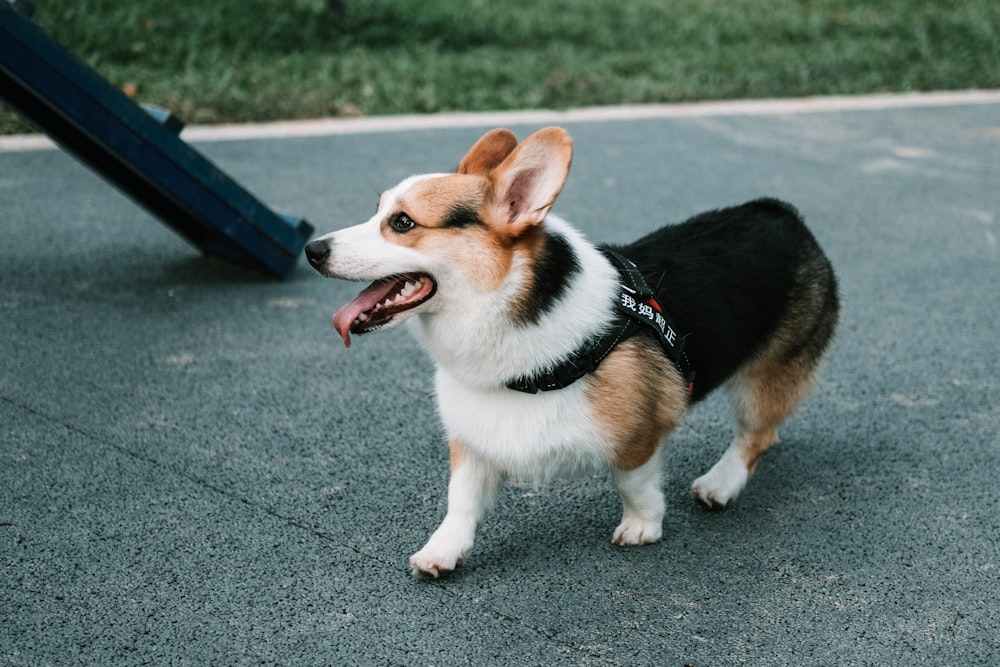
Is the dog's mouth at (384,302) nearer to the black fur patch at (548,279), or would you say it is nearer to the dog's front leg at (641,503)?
the black fur patch at (548,279)

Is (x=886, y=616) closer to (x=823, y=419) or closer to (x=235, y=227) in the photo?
(x=823, y=419)

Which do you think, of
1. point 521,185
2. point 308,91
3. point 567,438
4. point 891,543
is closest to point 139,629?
point 567,438

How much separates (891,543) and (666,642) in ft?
2.78

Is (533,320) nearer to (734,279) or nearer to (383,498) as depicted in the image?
(734,279)

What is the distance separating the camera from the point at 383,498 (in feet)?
10.4

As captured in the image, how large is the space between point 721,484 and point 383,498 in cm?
101

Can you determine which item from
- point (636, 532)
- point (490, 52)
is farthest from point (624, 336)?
point (490, 52)

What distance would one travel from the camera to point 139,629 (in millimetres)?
2521

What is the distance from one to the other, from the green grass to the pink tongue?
200 inches

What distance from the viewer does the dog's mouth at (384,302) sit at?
253 cm

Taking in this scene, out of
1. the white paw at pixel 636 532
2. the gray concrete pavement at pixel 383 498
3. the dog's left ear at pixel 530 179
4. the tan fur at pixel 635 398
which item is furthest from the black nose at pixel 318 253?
the white paw at pixel 636 532

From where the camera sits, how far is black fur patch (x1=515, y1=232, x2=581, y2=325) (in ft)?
8.37

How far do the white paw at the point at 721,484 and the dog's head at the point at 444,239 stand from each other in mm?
1041

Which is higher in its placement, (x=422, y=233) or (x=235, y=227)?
(x=422, y=233)
